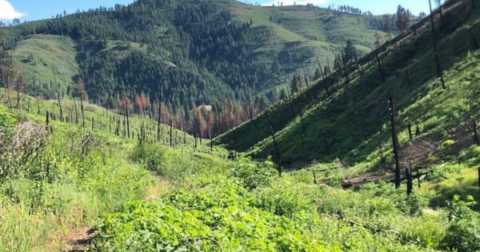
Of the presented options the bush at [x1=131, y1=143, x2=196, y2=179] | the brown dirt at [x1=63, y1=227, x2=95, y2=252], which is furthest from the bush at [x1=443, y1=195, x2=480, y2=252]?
the brown dirt at [x1=63, y1=227, x2=95, y2=252]

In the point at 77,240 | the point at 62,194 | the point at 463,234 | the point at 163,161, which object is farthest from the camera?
the point at 163,161

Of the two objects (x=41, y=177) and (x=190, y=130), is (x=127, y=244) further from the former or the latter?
(x=190, y=130)

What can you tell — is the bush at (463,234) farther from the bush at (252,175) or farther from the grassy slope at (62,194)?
the grassy slope at (62,194)

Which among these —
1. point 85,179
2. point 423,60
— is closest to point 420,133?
point 423,60

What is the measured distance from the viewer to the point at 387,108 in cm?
7094

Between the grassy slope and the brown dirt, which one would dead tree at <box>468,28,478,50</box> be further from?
the brown dirt

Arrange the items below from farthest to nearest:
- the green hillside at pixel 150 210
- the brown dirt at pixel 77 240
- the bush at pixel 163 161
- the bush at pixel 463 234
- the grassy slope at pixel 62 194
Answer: the bush at pixel 163 161, the bush at pixel 463 234, the brown dirt at pixel 77 240, the grassy slope at pixel 62 194, the green hillside at pixel 150 210

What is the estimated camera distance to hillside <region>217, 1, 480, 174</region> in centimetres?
5053

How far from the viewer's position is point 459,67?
64500 mm

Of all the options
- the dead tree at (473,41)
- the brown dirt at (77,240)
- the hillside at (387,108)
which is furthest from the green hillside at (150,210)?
the dead tree at (473,41)

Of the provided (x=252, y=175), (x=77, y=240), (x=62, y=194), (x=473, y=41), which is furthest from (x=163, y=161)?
(x=473, y=41)

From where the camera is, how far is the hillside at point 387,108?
50.5 metres

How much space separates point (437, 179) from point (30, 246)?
35.3 metres

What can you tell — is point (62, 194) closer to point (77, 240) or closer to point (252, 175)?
point (77, 240)
